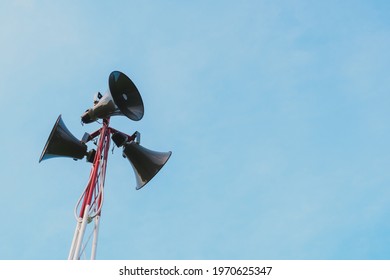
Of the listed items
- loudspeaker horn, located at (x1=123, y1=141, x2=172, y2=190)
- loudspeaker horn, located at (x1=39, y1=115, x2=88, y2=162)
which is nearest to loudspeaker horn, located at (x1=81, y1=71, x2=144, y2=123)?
loudspeaker horn, located at (x1=39, y1=115, x2=88, y2=162)

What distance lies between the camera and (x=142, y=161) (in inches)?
349

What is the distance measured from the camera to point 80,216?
289 inches

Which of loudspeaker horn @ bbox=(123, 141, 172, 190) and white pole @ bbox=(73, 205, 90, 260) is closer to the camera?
white pole @ bbox=(73, 205, 90, 260)

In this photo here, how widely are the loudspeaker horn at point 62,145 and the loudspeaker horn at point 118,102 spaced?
0.41 metres

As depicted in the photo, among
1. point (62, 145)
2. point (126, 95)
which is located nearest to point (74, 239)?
point (62, 145)

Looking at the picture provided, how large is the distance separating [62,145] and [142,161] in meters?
1.32

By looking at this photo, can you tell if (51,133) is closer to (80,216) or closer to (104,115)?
(104,115)

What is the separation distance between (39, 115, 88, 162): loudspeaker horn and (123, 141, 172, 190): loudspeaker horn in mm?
739

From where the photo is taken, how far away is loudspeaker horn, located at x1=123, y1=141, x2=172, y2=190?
8805 mm

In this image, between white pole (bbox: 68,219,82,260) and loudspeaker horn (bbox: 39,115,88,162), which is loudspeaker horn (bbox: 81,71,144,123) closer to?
loudspeaker horn (bbox: 39,115,88,162)

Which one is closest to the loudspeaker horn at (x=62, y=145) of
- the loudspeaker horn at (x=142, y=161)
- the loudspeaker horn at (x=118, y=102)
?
the loudspeaker horn at (x=118, y=102)

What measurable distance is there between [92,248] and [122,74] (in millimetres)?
3241
